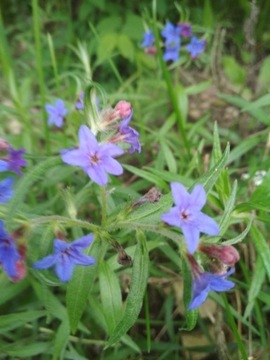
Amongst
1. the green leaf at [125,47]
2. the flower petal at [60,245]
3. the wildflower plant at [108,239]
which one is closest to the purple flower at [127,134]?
the wildflower plant at [108,239]

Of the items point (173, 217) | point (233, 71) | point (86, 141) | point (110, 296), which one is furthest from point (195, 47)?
point (173, 217)

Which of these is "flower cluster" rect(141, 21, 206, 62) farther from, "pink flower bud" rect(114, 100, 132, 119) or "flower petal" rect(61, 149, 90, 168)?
"flower petal" rect(61, 149, 90, 168)

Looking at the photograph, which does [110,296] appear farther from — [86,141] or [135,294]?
[86,141]

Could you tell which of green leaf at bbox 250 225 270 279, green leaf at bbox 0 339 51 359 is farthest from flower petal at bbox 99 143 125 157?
green leaf at bbox 0 339 51 359

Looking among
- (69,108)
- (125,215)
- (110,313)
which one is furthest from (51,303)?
(69,108)

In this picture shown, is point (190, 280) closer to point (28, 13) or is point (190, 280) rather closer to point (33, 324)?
point (33, 324)
